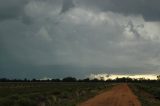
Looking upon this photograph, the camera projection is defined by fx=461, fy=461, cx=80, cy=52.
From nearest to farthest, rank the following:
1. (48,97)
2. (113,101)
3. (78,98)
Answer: (113,101), (48,97), (78,98)

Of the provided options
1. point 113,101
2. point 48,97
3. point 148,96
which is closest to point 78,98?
point 48,97

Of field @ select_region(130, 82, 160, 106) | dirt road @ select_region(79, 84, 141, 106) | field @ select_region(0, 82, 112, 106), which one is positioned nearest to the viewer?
field @ select_region(0, 82, 112, 106)

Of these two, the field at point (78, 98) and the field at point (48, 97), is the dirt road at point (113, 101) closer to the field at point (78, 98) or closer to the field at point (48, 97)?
the field at point (78, 98)

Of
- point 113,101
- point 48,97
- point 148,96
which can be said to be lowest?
point 113,101

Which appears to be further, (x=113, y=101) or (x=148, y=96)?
(x=148, y=96)

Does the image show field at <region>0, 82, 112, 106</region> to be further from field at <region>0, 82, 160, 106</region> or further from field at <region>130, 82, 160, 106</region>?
field at <region>130, 82, 160, 106</region>

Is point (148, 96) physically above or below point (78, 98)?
above

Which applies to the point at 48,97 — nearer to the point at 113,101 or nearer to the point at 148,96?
the point at 113,101

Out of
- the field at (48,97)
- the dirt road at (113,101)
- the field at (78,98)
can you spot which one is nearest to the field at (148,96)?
the field at (78,98)

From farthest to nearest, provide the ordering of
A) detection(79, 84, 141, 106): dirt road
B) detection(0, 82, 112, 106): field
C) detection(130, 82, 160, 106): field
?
detection(130, 82, 160, 106): field → detection(79, 84, 141, 106): dirt road → detection(0, 82, 112, 106): field

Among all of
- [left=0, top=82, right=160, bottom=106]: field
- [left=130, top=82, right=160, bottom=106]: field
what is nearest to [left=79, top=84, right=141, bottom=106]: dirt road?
[left=0, top=82, right=160, bottom=106]: field

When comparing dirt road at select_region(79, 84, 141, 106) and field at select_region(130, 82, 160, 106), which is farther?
field at select_region(130, 82, 160, 106)

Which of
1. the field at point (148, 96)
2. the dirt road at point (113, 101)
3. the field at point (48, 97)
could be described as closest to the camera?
the field at point (48, 97)

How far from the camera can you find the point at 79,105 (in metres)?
39.1
